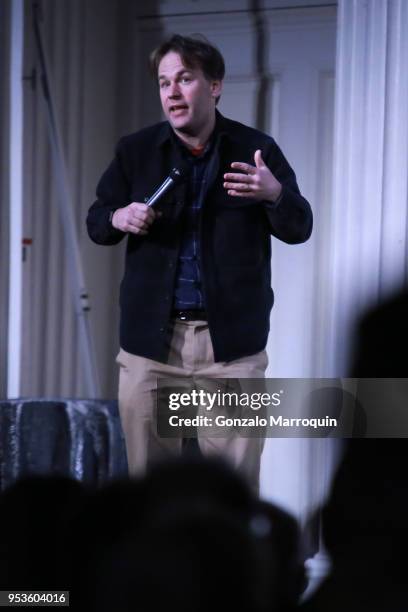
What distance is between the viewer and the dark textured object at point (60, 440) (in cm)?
250

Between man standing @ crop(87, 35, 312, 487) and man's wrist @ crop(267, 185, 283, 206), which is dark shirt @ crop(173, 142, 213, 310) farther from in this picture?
man's wrist @ crop(267, 185, 283, 206)

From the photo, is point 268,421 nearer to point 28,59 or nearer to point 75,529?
point 28,59

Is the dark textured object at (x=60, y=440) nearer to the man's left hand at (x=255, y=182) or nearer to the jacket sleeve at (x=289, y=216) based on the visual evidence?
the jacket sleeve at (x=289, y=216)

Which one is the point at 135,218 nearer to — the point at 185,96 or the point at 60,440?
the point at 185,96

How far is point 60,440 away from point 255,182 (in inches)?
45.9

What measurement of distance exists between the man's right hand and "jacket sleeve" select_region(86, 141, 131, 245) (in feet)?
0.22

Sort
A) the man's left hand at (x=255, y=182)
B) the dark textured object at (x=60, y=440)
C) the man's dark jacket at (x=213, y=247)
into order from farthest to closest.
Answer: the dark textured object at (x=60, y=440) < the man's dark jacket at (x=213, y=247) < the man's left hand at (x=255, y=182)

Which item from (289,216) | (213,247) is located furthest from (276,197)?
(213,247)

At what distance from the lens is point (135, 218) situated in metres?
1.71

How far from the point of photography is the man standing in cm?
182

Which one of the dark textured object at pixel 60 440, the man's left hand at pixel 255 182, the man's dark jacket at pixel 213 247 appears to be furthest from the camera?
the dark textured object at pixel 60 440

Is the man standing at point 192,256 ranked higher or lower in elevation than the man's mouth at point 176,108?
lower

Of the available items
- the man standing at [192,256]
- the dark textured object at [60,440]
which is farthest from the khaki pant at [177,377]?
the dark textured object at [60,440]

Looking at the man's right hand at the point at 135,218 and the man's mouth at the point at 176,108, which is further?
the man's mouth at the point at 176,108
